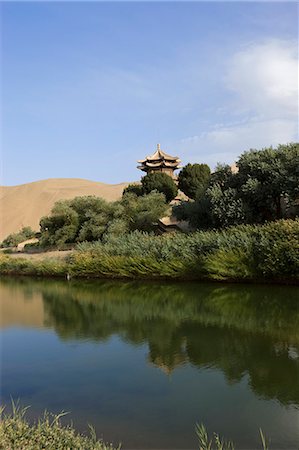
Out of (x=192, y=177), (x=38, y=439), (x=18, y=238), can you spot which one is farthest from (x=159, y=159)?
(x=38, y=439)

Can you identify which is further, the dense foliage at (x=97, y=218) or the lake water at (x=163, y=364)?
the dense foliage at (x=97, y=218)

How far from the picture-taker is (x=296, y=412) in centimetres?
554

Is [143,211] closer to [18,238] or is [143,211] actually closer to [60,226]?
[60,226]

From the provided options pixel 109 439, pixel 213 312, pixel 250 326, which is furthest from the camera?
pixel 213 312

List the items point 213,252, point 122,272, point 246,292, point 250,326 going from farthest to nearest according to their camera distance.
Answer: point 122,272 → point 213,252 → point 246,292 → point 250,326

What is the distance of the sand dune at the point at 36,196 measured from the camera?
62825 mm

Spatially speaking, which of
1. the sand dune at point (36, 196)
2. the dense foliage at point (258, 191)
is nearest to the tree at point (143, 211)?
the dense foliage at point (258, 191)

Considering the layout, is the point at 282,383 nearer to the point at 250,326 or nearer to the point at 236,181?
the point at 250,326

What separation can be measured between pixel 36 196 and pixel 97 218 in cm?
4783

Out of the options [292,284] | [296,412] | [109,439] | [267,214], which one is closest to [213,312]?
[292,284]

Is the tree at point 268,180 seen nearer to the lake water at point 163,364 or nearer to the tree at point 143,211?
the tree at point 143,211

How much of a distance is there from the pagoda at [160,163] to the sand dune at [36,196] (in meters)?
19.3

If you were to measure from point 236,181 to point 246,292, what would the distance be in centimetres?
1068

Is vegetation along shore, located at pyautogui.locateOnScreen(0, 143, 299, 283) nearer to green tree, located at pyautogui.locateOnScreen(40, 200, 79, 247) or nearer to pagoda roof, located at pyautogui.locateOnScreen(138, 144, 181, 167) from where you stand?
green tree, located at pyautogui.locateOnScreen(40, 200, 79, 247)
